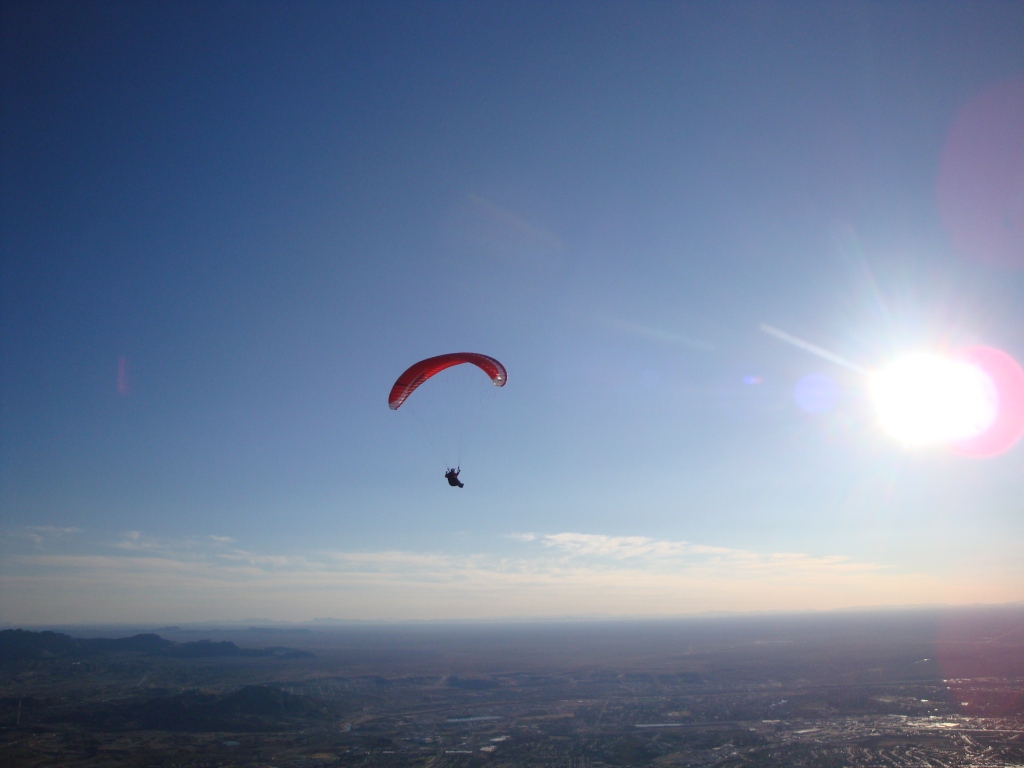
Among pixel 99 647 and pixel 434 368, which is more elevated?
pixel 434 368

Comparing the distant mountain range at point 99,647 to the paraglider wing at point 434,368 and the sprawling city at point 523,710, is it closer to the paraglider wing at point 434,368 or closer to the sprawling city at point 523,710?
the sprawling city at point 523,710

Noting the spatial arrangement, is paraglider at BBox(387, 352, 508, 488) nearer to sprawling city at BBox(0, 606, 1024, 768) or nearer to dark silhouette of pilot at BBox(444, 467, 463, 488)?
dark silhouette of pilot at BBox(444, 467, 463, 488)

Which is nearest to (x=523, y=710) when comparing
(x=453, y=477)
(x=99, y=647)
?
(x=453, y=477)

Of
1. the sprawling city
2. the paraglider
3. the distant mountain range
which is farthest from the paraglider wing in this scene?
the distant mountain range

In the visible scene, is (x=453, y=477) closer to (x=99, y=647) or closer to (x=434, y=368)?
(x=434, y=368)

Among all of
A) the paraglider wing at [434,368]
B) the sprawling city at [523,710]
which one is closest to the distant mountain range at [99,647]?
the sprawling city at [523,710]

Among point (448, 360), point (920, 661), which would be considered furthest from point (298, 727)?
point (920, 661)
